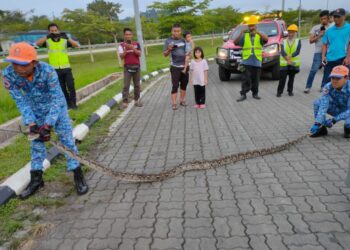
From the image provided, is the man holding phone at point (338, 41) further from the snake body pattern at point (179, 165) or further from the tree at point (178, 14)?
the tree at point (178, 14)

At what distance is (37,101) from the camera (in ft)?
12.4

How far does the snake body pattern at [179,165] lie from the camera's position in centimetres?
378

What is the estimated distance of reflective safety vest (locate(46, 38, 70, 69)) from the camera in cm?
735

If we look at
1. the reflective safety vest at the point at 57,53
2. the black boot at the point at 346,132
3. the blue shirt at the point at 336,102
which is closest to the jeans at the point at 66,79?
the reflective safety vest at the point at 57,53

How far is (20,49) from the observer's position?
3324 millimetres

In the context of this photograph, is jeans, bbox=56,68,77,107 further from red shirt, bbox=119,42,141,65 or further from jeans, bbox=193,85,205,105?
jeans, bbox=193,85,205,105

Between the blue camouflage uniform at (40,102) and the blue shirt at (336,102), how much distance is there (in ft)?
12.4

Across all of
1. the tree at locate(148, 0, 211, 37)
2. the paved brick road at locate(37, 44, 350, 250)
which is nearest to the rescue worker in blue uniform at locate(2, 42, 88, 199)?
the paved brick road at locate(37, 44, 350, 250)

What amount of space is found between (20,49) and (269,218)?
297 centimetres

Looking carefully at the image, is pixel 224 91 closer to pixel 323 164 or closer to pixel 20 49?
pixel 323 164

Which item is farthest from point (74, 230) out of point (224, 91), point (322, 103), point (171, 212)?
point (224, 91)

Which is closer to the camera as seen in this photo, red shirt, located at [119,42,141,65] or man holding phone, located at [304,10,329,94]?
red shirt, located at [119,42,141,65]

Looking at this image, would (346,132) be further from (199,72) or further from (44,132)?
(44,132)

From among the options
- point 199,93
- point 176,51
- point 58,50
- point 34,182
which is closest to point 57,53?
point 58,50
